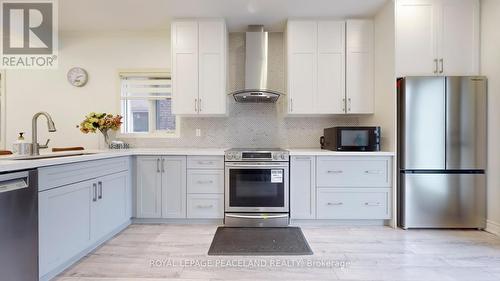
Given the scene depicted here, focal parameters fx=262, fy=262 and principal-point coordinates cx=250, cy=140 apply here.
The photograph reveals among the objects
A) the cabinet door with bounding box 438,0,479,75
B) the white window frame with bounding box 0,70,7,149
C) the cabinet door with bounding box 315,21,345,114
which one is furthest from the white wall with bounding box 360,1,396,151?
the white window frame with bounding box 0,70,7,149

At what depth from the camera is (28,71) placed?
3.77 meters

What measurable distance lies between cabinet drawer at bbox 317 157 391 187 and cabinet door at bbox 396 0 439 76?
3.45ft

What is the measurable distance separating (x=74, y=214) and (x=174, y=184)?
3.70 ft

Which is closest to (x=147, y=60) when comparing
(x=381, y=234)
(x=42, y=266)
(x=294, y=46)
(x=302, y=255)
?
(x=294, y=46)

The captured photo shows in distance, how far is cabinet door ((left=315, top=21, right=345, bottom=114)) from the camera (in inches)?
130

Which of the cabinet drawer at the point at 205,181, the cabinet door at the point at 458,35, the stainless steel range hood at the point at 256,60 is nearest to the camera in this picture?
the cabinet door at the point at 458,35

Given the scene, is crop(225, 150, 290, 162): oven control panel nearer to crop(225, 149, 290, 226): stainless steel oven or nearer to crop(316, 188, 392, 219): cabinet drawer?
crop(225, 149, 290, 226): stainless steel oven

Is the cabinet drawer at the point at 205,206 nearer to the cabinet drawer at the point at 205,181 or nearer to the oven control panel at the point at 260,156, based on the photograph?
the cabinet drawer at the point at 205,181

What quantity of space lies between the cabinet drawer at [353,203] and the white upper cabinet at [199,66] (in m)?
1.63

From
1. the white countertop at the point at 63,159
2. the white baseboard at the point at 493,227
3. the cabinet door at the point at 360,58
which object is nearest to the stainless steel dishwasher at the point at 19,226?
the white countertop at the point at 63,159

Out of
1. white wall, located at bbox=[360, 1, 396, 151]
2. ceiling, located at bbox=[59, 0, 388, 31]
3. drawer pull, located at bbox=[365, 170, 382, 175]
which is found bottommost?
drawer pull, located at bbox=[365, 170, 382, 175]

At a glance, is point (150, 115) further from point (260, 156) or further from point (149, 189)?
point (260, 156)

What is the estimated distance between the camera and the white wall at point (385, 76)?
291 centimetres
